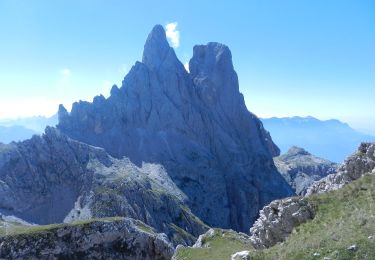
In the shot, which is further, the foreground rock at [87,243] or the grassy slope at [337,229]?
the foreground rock at [87,243]

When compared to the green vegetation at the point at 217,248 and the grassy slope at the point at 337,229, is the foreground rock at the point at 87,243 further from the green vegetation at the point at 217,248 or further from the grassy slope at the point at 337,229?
the grassy slope at the point at 337,229

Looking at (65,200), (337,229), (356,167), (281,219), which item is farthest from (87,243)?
(65,200)

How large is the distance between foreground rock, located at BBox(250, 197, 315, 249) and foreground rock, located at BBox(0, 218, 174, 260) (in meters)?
20.5

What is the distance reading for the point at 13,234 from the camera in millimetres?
51312

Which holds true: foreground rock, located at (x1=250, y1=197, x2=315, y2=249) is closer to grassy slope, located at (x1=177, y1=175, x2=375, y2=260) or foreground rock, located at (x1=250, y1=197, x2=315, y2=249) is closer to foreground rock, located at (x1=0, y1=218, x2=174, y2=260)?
grassy slope, located at (x1=177, y1=175, x2=375, y2=260)

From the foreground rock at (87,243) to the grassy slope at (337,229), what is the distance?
26.1 meters

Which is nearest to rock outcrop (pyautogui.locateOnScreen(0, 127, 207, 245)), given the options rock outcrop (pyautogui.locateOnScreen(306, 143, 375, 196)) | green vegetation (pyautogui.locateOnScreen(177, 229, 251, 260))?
green vegetation (pyautogui.locateOnScreen(177, 229, 251, 260))

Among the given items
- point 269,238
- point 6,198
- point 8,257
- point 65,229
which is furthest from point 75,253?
point 6,198

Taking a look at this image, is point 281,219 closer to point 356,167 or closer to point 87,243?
point 356,167

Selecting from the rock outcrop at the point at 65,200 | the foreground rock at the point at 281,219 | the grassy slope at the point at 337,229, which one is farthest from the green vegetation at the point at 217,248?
the rock outcrop at the point at 65,200

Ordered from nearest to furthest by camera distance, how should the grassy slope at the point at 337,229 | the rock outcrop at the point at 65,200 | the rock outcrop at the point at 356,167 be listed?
the grassy slope at the point at 337,229, the rock outcrop at the point at 356,167, the rock outcrop at the point at 65,200

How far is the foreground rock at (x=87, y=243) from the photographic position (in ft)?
165

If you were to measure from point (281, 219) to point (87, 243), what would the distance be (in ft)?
Result: 87.0

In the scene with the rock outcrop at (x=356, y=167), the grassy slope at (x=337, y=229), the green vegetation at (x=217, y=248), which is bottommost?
the green vegetation at (x=217, y=248)
